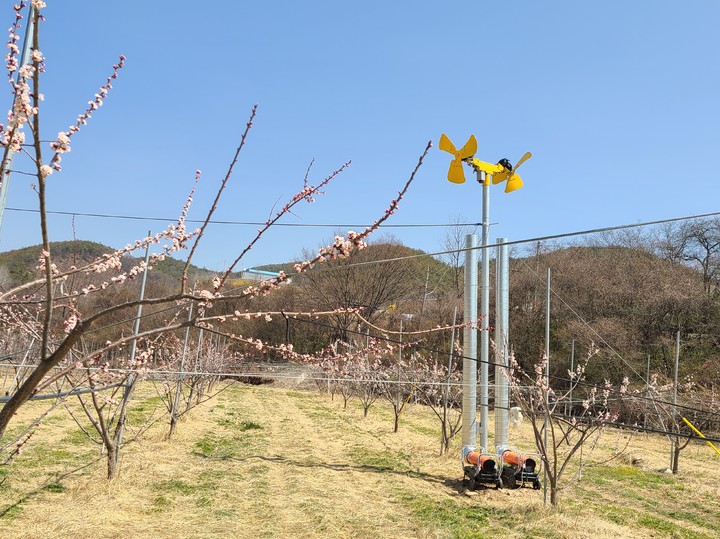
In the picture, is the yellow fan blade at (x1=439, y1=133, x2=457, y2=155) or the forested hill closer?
the forested hill

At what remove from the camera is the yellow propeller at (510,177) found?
23.2ft

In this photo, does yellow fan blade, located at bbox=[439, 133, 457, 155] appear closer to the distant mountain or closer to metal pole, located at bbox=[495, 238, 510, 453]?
metal pole, located at bbox=[495, 238, 510, 453]

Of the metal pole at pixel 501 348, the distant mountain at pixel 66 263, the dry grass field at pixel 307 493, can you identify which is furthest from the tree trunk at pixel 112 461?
the metal pole at pixel 501 348

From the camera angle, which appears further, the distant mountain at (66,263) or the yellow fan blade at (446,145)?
the yellow fan blade at (446,145)

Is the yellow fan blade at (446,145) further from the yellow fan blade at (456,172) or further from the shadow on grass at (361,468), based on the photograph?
the shadow on grass at (361,468)

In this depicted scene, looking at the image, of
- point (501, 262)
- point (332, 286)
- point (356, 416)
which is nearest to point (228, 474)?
point (501, 262)

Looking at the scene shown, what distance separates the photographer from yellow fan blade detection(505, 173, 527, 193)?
7125mm

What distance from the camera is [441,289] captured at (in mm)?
29219

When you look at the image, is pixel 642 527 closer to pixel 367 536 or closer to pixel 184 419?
pixel 367 536

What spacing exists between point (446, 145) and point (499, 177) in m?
0.83

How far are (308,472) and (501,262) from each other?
3.83 m

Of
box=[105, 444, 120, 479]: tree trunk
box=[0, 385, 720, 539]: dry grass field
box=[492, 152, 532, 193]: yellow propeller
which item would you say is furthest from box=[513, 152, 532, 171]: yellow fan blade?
box=[105, 444, 120, 479]: tree trunk

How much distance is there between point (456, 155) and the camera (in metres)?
6.98

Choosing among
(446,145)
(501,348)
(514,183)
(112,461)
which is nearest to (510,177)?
(514,183)
